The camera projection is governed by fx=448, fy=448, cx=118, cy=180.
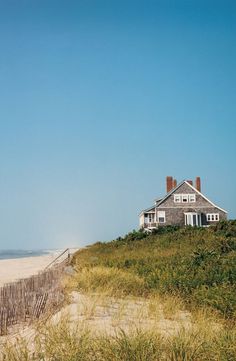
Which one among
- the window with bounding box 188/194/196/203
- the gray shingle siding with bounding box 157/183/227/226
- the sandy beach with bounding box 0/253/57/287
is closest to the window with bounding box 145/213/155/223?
the gray shingle siding with bounding box 157/183/227/226

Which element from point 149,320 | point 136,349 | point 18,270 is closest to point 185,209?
point 18,270

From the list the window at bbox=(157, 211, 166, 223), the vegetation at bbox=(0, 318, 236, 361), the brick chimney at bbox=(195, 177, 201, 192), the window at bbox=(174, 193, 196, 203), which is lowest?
the vegetation at bbox=(0, 318, 236, 361)

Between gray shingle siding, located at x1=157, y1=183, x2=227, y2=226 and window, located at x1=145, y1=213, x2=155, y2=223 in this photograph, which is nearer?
gray shingle siding, located at x1=157, y1=183, x2=227, y2=226

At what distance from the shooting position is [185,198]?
1930 inches

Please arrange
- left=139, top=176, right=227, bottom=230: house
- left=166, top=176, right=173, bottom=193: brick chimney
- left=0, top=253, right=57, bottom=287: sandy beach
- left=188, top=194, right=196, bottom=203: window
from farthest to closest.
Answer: left=166, top=176, right=173, bottom=193: brick chimney < left=188, top=194, right=196, bottom=203: window < left=139, top=176, right=227, bottom=230: house < left=0, top=253, right=57, bottom=287: sandy beach

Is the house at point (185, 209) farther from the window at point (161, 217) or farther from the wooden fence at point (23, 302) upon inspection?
the wooden fence at point (23, 302)

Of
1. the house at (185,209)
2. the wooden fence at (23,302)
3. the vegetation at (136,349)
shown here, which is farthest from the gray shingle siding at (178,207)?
the vegetation at (136,349)

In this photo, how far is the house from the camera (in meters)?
48.6

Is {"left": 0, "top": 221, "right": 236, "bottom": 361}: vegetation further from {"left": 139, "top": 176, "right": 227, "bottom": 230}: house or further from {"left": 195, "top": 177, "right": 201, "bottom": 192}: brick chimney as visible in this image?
{"left": 195, "top": 177, "right": 201, "bottom": 192}: brick chimney

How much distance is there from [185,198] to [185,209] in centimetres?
120

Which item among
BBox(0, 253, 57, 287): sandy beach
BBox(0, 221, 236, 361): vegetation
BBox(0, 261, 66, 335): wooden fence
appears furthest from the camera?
BBox(0, 253, 57, 287): sandy beach

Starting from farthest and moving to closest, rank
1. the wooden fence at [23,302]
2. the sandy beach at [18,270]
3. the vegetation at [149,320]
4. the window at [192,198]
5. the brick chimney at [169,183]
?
the brick chimney at [169,183]
the window at [192,198]
the sandy beach at [18,270]
the wooden fence at [23,302]
the vegetation at [149,320]

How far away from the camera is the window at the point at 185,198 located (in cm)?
4891

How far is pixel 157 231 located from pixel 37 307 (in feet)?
101
